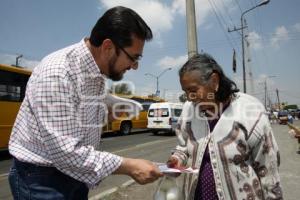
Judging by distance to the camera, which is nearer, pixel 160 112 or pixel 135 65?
pixel 135 65

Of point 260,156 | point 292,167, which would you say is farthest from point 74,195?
point 292,167

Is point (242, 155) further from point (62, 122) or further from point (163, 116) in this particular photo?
point (163, 116)

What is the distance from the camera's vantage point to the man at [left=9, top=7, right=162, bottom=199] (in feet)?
5.90

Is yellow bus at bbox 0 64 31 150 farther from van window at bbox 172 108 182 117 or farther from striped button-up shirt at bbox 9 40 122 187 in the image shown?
van window at bbox 172 108 182 117

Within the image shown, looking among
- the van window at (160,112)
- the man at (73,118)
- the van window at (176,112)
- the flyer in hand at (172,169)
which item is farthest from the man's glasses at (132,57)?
the van window at (176,112)

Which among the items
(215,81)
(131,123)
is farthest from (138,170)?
(131,123)

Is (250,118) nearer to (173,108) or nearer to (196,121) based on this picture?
(196,121)

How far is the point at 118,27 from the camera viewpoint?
200 centimetres

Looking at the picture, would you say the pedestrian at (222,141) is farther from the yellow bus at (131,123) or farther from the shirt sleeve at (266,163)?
the yellow bus at (131,123)

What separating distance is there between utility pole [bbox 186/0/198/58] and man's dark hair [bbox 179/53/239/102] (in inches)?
198

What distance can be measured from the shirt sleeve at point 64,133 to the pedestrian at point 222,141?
0.96 m

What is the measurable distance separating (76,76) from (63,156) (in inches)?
16.7

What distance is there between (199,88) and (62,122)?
3.95 feet

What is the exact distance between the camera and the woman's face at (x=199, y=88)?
2691 millimetres
